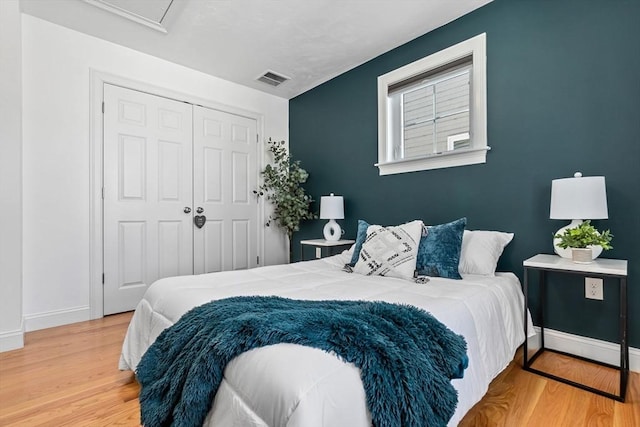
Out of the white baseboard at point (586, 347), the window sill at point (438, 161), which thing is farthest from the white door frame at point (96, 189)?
the white baseboard at point (586, 347)

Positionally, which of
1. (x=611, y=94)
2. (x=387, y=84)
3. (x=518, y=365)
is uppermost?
(x=387, y=84)

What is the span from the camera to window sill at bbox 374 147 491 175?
2.47m

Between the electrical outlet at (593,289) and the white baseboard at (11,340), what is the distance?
3890 millimetres

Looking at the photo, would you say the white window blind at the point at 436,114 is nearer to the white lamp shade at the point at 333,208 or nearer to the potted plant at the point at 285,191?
the white lamp shade at the point at 333,208

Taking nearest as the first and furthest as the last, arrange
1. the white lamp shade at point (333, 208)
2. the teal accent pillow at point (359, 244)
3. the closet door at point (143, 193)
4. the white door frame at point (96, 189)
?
1. the teal accent pillow at point (359, 244)
2. the white door frame at point (96, 189)
3. the closet door at point (143, 193)
4. the white lamp shade at point (333, 208)

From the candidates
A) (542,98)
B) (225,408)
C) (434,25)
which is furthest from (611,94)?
(225,408)

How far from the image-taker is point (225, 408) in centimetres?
90

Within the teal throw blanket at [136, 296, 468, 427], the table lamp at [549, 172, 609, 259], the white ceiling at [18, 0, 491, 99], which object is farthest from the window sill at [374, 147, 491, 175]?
the teal throw blanket at [136, 296, 468, 427]

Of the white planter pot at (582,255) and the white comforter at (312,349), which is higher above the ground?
the white planter pot at (582,255)

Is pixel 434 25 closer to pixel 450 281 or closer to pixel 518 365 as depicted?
pixel 450 281

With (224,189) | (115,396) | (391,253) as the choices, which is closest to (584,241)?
(391,253)

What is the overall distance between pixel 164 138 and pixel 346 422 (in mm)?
3355

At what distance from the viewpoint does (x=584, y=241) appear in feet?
5.73

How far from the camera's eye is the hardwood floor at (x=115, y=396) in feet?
4.74
